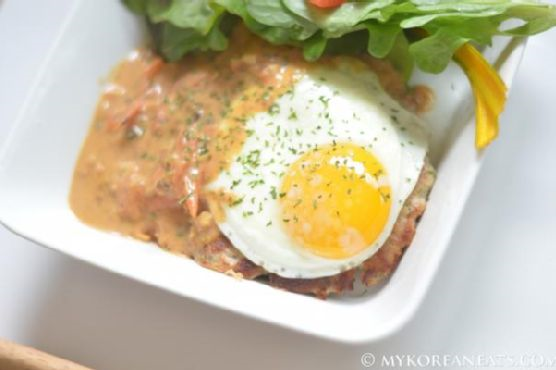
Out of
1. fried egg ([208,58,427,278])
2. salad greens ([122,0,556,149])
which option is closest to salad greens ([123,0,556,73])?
salad greens ([122,0,556,149])

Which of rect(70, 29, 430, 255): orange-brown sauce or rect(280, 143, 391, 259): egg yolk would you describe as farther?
rect(70, 29, 430, 255): orange-brown sauce

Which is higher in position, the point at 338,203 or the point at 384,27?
the point at 384,27

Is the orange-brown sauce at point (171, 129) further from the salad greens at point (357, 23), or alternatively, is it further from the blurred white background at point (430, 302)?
the blurred white background at point (430, 302)

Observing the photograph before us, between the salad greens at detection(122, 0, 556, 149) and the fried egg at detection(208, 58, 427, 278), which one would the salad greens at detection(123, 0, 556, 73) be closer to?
the salad greens at detection(122, 0, 556, 149)

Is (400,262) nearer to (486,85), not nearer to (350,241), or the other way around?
(350,241)

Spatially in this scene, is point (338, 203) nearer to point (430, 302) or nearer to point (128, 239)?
point (430, 302)

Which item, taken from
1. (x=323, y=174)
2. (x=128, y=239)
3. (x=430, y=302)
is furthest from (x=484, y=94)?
(x=128, y=239)
